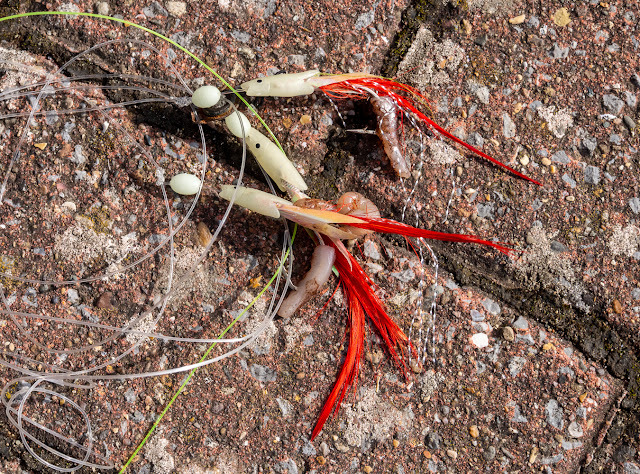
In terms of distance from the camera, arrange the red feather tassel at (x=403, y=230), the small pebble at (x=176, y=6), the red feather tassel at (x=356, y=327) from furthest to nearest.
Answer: the small pebble at (x=176, y=6) → the red feather tassel at (x=356, y=327) → the red feather tassel at (x=403, y=230)

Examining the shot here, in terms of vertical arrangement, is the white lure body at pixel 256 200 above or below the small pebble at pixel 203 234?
above

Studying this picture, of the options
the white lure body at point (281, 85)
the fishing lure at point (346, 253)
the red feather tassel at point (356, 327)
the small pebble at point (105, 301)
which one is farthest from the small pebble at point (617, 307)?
the small pebble at point (105, 301)

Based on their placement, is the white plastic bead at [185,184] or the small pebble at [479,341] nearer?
the white plastic bead at [185,184]

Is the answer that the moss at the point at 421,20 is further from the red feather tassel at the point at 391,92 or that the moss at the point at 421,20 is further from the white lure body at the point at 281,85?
the white lure body at the point at 281,85

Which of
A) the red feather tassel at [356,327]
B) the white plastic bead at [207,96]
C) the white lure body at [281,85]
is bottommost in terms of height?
the red feather tassel at [356,327]

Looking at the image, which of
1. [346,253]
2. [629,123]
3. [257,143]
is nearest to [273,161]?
[257,143]

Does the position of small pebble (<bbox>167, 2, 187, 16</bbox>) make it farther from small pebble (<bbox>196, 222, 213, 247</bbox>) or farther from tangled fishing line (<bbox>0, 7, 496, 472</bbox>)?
small pebble (<bbox>196, 222, 213, 247</bbox>)
